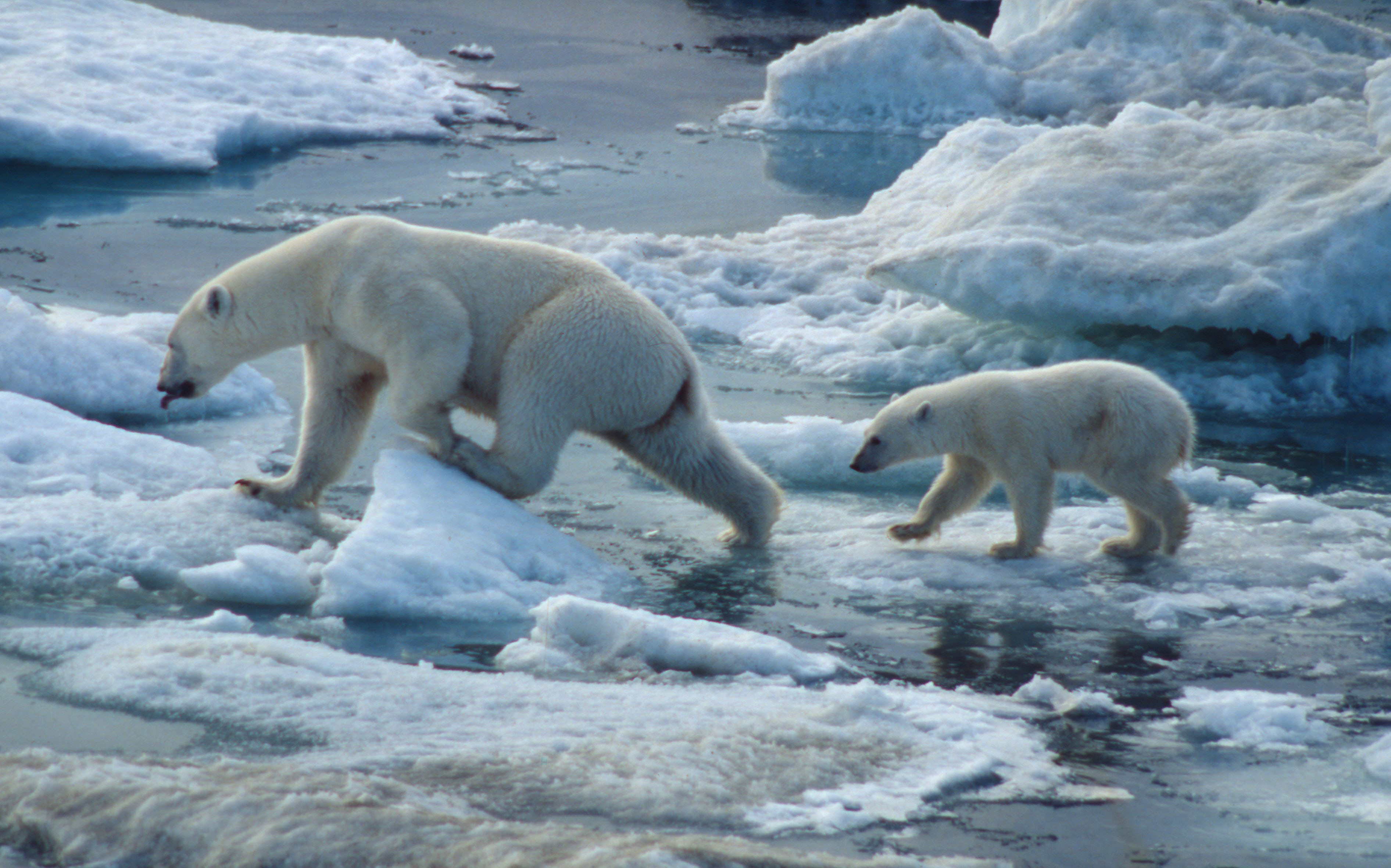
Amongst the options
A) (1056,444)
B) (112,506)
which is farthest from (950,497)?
(112,506)

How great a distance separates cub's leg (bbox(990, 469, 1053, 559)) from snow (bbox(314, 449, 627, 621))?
1.55 metres

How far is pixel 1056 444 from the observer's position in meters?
5.36

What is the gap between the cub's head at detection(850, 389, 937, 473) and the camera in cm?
555

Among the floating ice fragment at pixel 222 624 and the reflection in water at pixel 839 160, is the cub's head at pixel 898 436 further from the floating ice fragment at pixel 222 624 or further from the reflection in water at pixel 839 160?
the reflection in water at pixel 839 160

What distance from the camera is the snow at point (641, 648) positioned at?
13.5 ft

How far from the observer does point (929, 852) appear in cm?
301

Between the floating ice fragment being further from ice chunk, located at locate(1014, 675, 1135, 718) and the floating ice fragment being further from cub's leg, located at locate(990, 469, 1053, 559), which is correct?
cub's leg, located at locate(990, 469, 1053, 559)

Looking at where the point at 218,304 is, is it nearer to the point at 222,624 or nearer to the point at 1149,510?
the point at 222,624

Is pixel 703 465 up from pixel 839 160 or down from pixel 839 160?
down

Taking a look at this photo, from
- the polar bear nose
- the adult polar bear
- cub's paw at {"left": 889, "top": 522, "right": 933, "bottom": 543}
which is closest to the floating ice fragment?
the adult polar bear

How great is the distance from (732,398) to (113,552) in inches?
152

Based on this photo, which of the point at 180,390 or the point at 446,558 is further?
the point at 180,390

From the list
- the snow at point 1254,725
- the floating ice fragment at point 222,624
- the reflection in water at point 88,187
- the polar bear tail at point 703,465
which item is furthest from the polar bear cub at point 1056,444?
the reflection in water at point 88,187

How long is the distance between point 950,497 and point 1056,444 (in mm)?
473
